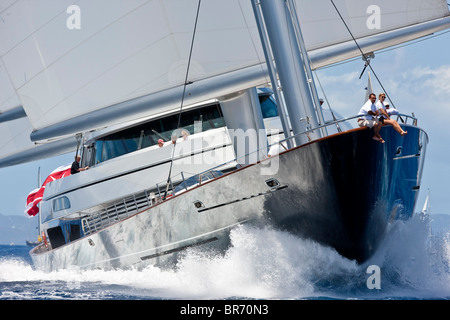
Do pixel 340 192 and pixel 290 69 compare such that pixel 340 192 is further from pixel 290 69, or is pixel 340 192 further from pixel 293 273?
pixel 290 69

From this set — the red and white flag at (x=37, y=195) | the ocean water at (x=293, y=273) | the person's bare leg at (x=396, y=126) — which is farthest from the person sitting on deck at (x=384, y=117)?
the red and white flag at (x=37, y=195)

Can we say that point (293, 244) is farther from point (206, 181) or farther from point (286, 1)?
point (286, 1)

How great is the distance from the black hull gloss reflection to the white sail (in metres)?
3.29

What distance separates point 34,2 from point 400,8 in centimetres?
717

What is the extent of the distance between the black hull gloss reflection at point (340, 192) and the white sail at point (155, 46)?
130 inches

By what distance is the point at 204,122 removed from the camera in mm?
→ 13031

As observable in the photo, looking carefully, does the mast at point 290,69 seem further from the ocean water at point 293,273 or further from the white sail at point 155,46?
the white sail at point 155,46

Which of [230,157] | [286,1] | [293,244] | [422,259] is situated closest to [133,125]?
[230,157]

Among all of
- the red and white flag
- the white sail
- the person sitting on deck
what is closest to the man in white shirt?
the person sitting on deck

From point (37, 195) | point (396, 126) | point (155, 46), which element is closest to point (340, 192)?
point (396, 126)

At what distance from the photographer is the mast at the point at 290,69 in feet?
29.4

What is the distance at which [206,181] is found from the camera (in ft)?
31.0

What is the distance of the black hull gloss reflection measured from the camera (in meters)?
8.23

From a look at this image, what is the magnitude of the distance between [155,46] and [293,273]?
5.27 m
